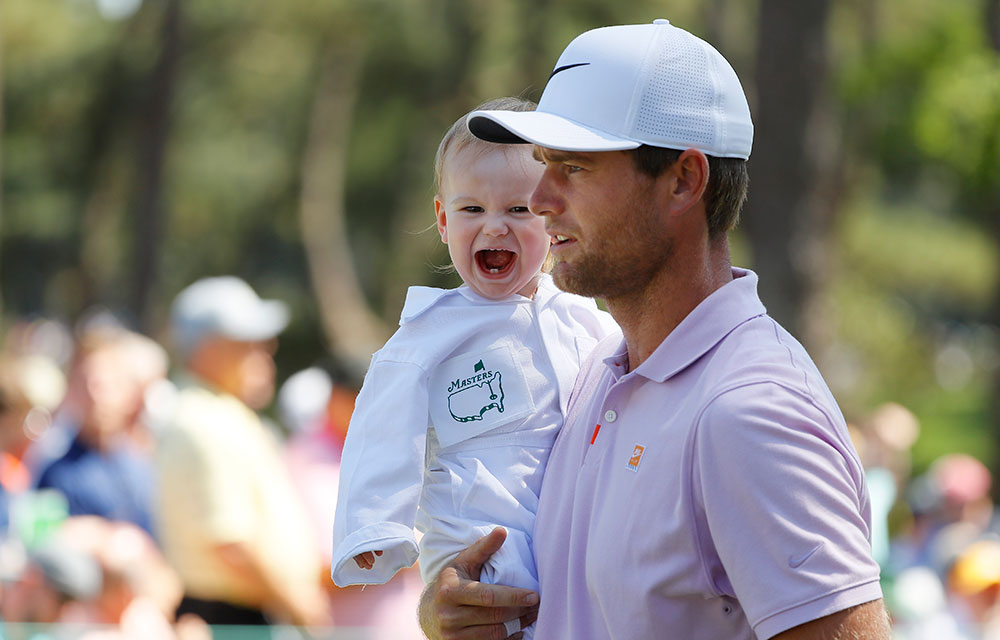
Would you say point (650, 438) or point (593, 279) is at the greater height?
point (593, 279)

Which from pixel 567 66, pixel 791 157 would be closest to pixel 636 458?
pixel 567 66

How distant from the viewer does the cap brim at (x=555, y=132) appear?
2055mm

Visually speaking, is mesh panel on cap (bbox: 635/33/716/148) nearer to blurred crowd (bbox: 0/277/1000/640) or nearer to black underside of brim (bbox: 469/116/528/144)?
black underside of brim (bbox: 469/116/528/144)

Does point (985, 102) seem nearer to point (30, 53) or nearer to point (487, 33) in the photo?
point (487, 33)

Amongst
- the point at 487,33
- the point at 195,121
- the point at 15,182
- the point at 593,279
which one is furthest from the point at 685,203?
the point at 15,182

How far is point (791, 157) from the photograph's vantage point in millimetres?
8609

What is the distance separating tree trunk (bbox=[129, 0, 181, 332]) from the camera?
2216 cm

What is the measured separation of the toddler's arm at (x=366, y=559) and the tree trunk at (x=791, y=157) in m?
6.64

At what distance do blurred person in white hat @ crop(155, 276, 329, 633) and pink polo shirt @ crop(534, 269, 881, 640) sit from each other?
9.14 feet

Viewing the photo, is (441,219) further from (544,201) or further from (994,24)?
(994,24)

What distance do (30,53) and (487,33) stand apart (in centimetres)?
928

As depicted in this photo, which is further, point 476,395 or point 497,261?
point 497,261

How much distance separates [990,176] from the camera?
6.49 meters

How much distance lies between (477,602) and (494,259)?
0.68m
